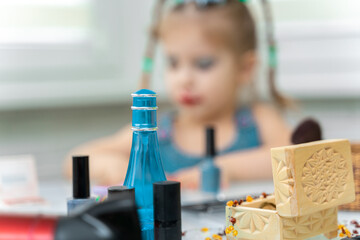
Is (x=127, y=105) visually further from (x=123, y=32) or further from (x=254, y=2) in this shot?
(x=254, y=2)

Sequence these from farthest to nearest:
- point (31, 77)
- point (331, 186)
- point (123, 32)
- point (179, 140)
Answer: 1. point (123, 32)
2. point (31, 77)
3. point (179, 140)
4. point (331, 186)

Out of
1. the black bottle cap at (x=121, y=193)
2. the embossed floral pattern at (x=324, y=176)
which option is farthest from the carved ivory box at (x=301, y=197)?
the black bottle cap at (x=121, y=193)

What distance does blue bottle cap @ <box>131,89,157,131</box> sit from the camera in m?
0.51

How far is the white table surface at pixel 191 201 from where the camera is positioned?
0.65 m

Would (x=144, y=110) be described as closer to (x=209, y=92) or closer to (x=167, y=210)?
(x=167, y=210)

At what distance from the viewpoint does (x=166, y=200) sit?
18.4 inches

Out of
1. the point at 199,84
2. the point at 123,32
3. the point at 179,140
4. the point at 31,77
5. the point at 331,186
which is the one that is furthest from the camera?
the point at 123,32

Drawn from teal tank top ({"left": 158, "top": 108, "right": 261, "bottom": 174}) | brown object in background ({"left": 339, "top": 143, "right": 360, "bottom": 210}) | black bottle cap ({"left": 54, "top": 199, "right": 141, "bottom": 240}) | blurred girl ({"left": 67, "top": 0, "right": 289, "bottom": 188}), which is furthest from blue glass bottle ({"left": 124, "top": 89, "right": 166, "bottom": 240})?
teal tank top ({"left": 158, "top": 108, "right": 261, "bottom": 174})

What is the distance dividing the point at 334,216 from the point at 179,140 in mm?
763

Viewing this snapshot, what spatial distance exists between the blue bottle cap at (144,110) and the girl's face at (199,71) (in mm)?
651

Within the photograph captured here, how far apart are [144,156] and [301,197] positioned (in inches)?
6.7

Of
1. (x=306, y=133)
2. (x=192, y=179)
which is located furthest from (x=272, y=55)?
(x=306, y=133)

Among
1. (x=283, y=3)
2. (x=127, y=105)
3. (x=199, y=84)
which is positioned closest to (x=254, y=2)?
(x=283, y=3)

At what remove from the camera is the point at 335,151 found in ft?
1.65
